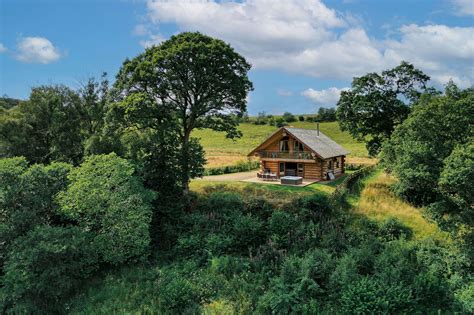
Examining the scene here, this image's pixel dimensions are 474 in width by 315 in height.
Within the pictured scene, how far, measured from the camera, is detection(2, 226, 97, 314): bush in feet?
48.3

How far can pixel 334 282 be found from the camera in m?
15.8

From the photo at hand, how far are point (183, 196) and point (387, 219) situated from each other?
1385 centimetres

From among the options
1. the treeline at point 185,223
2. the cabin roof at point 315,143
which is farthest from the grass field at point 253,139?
the treeline at point 185,223

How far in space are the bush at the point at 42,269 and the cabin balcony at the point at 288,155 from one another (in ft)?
73.9

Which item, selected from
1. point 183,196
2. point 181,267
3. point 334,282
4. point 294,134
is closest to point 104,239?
point 181,267

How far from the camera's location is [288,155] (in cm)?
3459

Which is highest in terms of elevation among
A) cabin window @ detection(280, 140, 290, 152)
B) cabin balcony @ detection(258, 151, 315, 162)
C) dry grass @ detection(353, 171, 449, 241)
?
cabin window @ detection(280, 140, 290, 152)

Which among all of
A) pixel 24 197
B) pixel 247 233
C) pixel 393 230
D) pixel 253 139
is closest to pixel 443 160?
pixel 393 230

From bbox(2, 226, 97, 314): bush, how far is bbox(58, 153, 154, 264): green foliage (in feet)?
3.95

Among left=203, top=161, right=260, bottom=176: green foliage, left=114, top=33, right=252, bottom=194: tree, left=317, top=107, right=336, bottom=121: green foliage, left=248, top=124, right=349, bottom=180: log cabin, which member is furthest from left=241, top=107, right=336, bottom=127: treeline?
left=114, top=33, right=252, bottom=194: tree

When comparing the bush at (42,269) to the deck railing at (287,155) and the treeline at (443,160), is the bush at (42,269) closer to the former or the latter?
the treeline at (443,160)

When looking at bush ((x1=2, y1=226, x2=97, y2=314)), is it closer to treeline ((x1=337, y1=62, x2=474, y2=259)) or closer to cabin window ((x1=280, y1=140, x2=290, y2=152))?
treeline ((x1=337, y1=62, x2=474, y2=259))

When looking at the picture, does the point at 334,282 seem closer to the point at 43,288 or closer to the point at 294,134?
the point at 43,288

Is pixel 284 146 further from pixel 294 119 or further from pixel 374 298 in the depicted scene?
pixel 294 119
